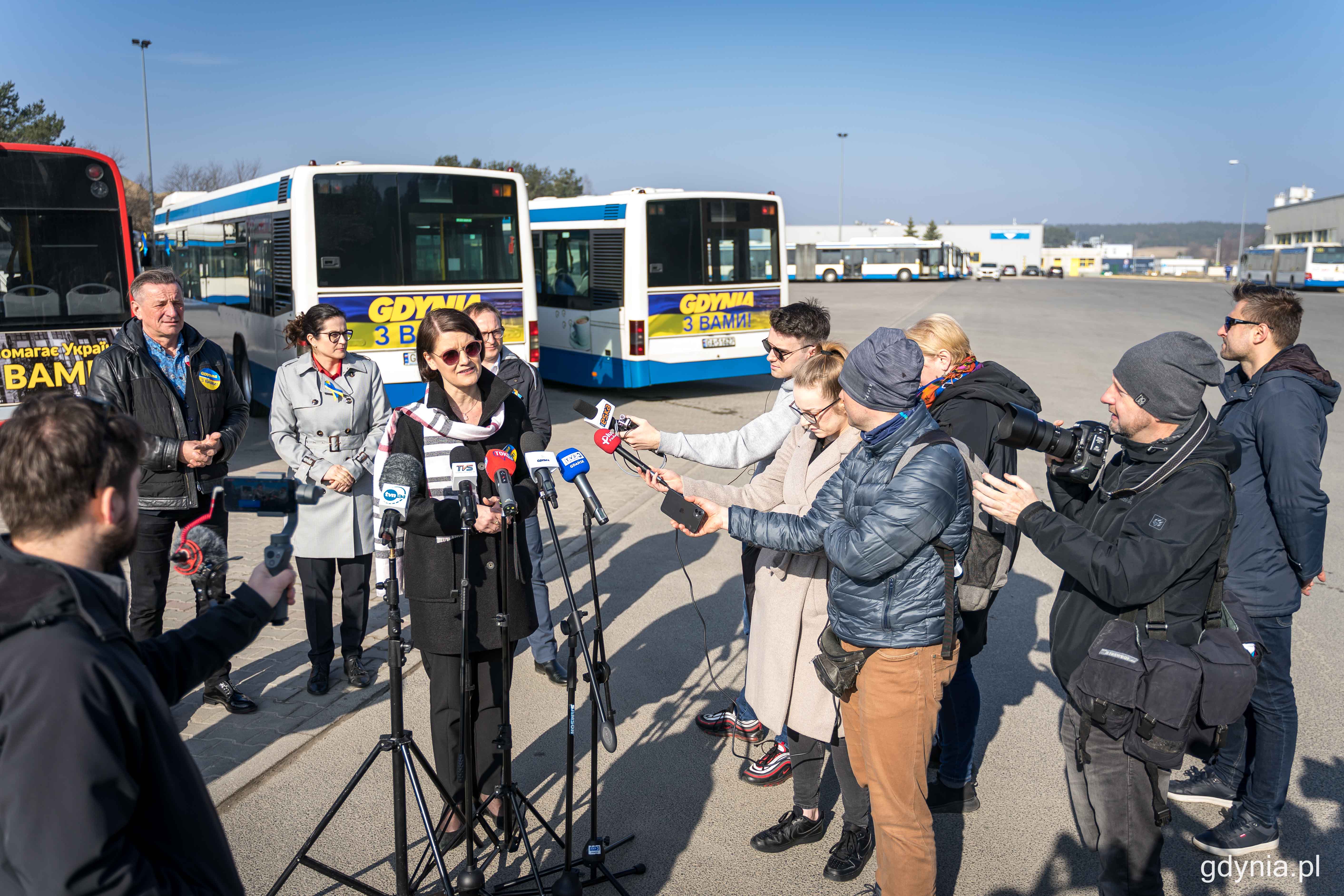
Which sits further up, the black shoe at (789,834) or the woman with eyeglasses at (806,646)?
the woman with eyeglasses at (806,646)

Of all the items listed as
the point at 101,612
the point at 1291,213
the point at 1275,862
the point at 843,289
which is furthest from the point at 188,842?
the point at 1291,213

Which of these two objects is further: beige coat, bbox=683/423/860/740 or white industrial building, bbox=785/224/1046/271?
white industrial building, bbox=785/224/1046/271

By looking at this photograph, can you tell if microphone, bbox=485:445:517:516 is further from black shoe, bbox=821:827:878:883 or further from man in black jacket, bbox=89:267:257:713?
man in black jacket, bbox=89:267:257:713

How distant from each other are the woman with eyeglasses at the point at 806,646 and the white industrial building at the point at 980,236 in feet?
293

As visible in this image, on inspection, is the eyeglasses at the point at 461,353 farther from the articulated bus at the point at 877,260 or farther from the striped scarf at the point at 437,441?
the articulated bus at the point at 877,260

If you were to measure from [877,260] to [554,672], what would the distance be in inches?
2307

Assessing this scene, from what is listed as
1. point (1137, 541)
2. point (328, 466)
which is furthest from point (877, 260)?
point (1137, 541)

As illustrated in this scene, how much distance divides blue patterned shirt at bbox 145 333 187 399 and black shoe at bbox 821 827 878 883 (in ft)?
11.8

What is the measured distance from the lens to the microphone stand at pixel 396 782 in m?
2.83

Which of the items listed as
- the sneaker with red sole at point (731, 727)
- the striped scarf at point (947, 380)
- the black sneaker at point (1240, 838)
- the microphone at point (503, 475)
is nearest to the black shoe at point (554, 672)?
the sneaker with red sole at point (731, 727)

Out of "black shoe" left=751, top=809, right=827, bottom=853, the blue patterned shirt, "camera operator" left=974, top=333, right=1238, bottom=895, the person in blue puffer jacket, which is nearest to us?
"camera operator" left=974, top=333, right=1238, bottom=895

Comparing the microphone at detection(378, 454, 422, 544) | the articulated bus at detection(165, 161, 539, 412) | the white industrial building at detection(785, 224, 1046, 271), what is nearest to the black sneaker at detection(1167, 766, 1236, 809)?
the microphone at detection(378, 454, 422, 544)

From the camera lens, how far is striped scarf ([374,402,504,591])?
336 centimetres

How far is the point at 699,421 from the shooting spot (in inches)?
520
